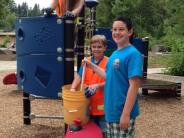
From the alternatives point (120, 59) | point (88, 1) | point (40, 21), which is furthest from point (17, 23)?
point (120, 59)

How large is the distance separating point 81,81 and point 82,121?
1.29ft

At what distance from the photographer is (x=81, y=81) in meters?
3.99

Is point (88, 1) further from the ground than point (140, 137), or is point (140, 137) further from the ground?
point (88, 1)

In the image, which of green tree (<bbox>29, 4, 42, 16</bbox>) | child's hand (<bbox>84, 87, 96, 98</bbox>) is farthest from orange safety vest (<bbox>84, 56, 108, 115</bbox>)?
green tree (<bbox>29, 4, 42, 16</bbox>)

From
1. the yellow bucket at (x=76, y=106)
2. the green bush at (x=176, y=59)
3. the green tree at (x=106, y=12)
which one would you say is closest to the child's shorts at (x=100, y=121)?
the yellow bucket at (x=76, y=106)

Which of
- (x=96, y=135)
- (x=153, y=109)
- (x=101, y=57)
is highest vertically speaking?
(x=101, y=57)

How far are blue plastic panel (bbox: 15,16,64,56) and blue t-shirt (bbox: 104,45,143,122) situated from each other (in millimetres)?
Answer: 1399

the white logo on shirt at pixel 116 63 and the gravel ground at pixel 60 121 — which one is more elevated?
the white logo on shirt at pixel 116 63

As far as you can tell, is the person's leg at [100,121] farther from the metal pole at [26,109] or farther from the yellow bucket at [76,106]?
the metal pole at [26,109]

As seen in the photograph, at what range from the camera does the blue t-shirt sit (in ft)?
10.2

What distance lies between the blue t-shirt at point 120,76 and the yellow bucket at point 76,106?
521mm

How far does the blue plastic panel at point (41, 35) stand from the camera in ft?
14.9

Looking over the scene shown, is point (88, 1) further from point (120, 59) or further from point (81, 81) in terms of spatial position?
point (120, 59)

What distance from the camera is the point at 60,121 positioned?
244 inches
